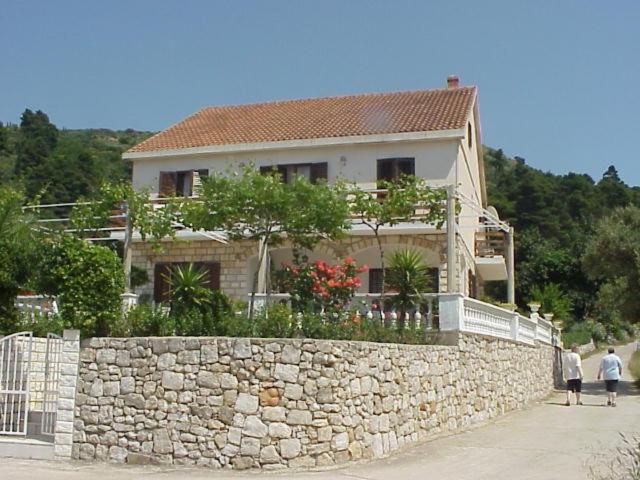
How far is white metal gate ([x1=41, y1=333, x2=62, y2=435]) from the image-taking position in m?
12.6

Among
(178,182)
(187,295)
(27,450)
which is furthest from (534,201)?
(27,450)

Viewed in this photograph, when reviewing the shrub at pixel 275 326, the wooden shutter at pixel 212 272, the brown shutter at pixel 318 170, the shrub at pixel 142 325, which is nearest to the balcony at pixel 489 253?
the brown shutter at pixel 318 170

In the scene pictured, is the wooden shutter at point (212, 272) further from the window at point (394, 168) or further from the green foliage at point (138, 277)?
the window at point (394, 168)

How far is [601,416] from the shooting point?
17812 millimetres

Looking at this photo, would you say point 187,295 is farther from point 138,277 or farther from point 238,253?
point 138,277

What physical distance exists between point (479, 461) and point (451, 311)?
3.79m

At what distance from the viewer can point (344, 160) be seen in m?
24.8

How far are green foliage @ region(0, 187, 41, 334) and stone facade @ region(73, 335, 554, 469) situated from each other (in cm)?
275

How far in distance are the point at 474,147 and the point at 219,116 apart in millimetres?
10228

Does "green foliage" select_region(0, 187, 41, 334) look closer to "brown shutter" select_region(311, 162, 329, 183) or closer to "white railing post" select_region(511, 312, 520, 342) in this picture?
"brown shutter" select_region(311, 162, 329, 183)

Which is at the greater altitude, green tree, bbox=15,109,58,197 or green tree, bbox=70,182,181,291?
green tree, bbox=15,109,58,197

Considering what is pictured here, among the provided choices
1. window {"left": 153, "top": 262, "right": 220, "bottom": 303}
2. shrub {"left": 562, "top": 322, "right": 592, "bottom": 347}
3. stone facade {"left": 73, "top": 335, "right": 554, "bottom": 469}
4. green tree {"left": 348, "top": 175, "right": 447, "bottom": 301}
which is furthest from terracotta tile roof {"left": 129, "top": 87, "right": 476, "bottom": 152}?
shrub {"left": 562, "top": 322, "right": 592, "bottom": 347}

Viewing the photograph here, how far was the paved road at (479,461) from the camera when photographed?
424 inches

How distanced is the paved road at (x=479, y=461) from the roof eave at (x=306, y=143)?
9.97m
